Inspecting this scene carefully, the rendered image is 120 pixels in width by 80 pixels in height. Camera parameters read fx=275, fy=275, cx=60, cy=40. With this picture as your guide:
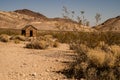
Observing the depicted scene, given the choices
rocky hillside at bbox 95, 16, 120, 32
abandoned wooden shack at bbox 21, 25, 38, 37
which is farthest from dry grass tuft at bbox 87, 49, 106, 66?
abandoned wooden shack at bbox 21, 25, 38, 37

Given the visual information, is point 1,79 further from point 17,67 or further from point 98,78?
point 98,78

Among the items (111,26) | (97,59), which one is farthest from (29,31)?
(97,59)

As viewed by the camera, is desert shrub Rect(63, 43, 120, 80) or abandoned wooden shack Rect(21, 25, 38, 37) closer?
desert shrub Rect(63, 43, 120, 80)

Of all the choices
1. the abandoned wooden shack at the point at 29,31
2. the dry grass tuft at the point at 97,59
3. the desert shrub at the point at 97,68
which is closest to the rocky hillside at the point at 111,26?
the dry grass tuft at the point at 97,59

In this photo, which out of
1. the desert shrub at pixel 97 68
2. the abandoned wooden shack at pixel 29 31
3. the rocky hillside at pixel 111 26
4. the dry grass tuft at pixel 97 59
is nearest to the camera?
the desert shrub at pixel 97 68

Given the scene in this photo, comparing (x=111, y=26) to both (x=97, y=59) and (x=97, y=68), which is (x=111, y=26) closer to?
(x=97, y=59)

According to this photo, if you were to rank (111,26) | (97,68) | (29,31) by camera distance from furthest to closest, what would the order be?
(29,31), (111,26), (97,68)

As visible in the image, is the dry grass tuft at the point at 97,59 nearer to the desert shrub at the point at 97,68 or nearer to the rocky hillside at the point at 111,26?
the desert shrub at the point at 97,68

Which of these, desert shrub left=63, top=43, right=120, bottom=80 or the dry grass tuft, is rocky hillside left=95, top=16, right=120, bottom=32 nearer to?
the dry grass tuft

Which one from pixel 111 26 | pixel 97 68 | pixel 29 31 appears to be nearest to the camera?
pixel 97 68

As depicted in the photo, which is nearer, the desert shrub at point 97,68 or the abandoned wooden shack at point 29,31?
the desert shrub at point 97,68

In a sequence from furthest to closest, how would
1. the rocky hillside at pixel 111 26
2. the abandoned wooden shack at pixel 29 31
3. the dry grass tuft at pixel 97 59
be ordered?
the abandoned wooden shack at pixel 29 31 → the rocky hillside at pixel 111 26 → the dry grass tuft at pixel 97 59

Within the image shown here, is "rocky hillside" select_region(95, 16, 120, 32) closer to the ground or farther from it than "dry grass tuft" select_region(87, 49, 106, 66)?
farther from it

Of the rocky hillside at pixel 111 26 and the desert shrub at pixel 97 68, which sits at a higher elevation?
the rocky hillside at pixel 111 26
